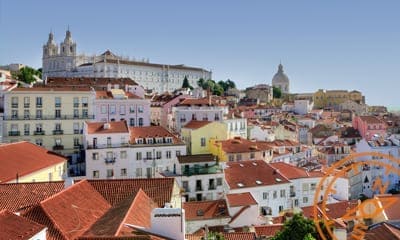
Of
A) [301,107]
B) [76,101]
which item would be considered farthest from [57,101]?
[301,107]

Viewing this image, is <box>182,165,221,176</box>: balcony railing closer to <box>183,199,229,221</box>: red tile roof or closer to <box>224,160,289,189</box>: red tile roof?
<box>224,160,289,189</box>: red tile roof

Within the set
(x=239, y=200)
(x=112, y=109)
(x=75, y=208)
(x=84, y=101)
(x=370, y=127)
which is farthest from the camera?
(x=370, y=127)

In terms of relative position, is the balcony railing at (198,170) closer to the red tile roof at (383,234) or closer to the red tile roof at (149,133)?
the red tile roof at (149,133)

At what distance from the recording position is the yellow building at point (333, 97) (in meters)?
175

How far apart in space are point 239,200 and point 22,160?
54.1 feet

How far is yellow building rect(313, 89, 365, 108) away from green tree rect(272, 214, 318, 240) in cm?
15681

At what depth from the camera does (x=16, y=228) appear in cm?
1348

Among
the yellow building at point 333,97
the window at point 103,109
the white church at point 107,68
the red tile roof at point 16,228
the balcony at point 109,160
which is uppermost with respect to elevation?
the white church at point 107,68

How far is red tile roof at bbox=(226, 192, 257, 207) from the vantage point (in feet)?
118

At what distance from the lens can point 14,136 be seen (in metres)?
49.3

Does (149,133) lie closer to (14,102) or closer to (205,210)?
(205,210)

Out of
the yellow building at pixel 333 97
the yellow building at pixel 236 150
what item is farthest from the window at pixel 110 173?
the yellow building at pixel 333 97

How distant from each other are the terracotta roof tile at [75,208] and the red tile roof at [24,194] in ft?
4.70

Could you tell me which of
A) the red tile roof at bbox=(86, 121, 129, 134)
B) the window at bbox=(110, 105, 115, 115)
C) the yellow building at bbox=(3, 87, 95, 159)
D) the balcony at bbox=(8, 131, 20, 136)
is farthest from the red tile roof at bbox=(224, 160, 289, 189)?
the balcony at bbox=(8, 131, 20, 136)
